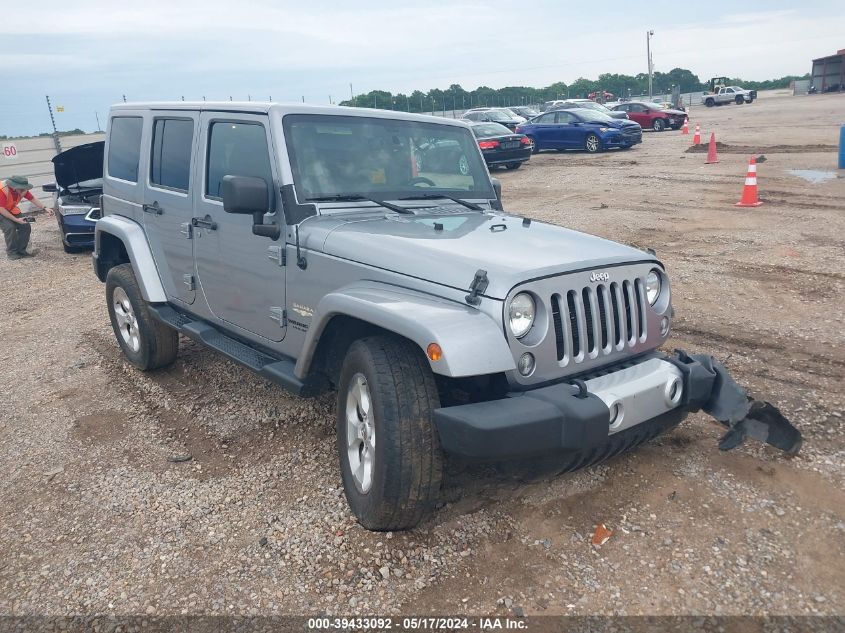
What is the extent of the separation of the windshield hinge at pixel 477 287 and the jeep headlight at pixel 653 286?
1025 millimetres

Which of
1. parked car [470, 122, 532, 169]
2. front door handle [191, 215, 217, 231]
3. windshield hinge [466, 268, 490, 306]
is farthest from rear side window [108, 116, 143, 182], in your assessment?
parked car [470, 122, 532, 169]

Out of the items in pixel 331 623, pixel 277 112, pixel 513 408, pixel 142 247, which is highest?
pixel 277 112

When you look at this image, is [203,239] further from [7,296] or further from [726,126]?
[726,126]

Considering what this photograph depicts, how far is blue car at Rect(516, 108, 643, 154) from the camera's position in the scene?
21.2m

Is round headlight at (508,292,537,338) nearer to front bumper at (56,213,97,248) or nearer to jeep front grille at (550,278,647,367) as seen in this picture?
jeep front grille at (550,278,647,367)

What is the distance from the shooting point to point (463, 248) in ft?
10.5

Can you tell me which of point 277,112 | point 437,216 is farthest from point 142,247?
point 437,216

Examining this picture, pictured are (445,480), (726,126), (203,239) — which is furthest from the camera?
(726,126)

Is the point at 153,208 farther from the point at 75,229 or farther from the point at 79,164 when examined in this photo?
the point at 75,229

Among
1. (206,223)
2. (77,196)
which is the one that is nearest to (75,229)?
(77,196)

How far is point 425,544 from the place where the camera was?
3152 millimetres

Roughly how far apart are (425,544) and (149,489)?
66.5 inches

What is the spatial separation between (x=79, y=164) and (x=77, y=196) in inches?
31.0

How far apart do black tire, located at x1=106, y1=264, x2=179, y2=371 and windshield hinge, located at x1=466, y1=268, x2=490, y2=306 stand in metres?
3.20
